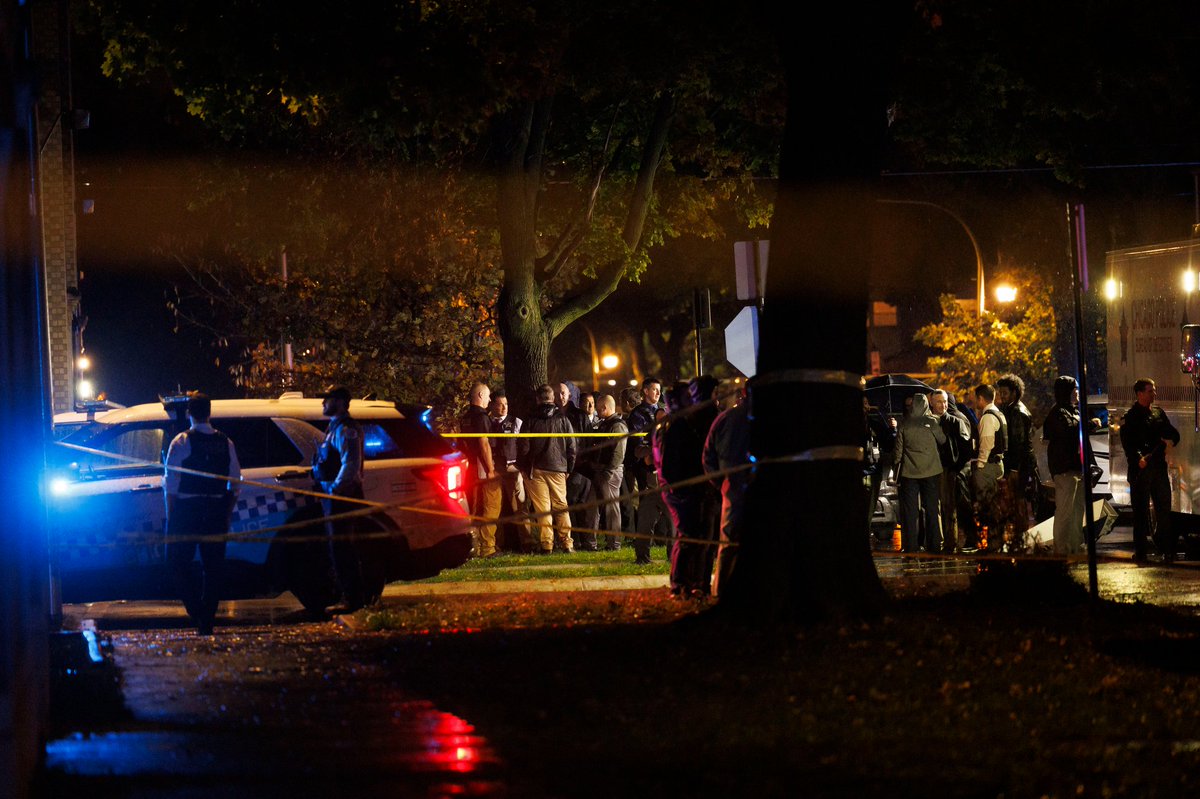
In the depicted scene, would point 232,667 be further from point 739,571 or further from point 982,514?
point 982,514

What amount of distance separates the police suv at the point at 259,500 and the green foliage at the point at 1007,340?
3748 centimetres

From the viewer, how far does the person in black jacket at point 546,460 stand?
19.4m

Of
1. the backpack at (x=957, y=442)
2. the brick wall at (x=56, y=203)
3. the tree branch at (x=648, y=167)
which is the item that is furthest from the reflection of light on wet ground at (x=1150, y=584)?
the brick wall at (x=56, y=203)

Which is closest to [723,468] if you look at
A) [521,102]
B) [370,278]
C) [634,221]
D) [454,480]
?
[454,480]

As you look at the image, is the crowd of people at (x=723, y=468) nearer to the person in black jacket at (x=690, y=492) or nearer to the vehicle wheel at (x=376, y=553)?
the person in black jacket at (x=690, y=492)

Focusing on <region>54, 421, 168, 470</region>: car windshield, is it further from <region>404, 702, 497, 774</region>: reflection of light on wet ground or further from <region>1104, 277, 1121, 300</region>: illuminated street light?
<region>1104, 277, 1121, 300</region>: illuminated street light

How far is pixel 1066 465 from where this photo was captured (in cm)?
1606

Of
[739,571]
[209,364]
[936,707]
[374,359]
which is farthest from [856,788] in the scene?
[209,364]

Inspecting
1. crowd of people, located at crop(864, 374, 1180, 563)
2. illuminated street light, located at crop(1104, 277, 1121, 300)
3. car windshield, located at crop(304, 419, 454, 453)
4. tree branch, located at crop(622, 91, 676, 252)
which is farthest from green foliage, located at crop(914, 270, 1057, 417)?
car windshield, located at crop(304, 419, 454, 453)

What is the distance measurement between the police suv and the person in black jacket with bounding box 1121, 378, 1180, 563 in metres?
6.78

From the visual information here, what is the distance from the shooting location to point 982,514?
57.4 feet

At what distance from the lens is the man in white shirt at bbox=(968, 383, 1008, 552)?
56.7 feet

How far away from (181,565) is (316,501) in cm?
121

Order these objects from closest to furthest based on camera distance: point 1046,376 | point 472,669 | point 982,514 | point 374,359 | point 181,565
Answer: point 472,669 → point 181,565 → point 982,514 → point 374,359 → point 1046,376
